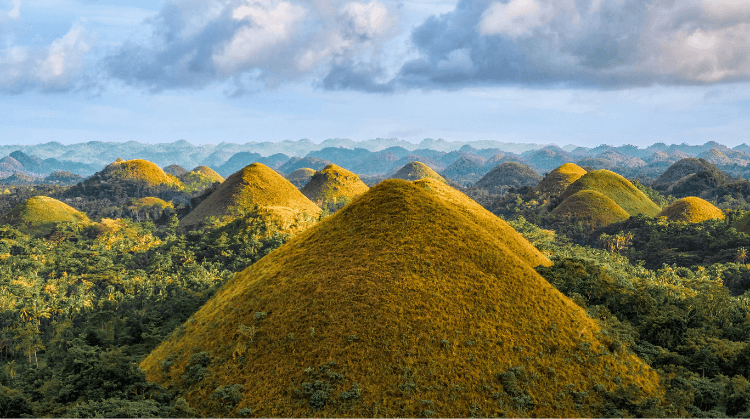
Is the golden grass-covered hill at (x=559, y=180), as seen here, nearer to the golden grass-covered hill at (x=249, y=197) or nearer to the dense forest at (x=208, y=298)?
the dense forest at (x=208, y=298)

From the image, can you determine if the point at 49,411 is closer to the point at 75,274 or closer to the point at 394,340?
the point at 394,340

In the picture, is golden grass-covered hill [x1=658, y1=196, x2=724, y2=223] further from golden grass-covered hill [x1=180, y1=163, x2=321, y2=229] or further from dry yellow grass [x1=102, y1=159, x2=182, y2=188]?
dry yellow grass [x1=102, y1=159, x2=182, y2=188]

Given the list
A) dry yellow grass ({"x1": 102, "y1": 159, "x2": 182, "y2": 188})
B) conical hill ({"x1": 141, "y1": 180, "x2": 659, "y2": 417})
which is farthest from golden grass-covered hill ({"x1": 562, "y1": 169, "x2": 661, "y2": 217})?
dry yellow grass ({"x1": 102, "y1": 159, "x2": 182, "y2": 188})

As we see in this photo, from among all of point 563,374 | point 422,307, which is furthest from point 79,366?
point 563,374

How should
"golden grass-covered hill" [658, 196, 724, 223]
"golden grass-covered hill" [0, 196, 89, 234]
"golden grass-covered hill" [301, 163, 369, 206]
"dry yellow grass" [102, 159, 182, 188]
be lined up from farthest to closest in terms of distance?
1. "dry yellow grass" [102, 159, 182, 188]
2. "golden grass-covered hill" [301, 163, 369, 206]
3. "golden grass-covered hill" [0, 196, 89, 234]
4. "golden grass-covered hill" [658, 196, 724, 223]

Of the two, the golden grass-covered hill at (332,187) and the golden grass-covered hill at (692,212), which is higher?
the golden grass-covered hill at (332,187)

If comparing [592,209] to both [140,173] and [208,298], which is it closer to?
[208,298]

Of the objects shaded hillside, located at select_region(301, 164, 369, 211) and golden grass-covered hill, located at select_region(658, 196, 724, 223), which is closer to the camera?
golden grass-covered hill, located at select_region(658, 196, 724, 223)

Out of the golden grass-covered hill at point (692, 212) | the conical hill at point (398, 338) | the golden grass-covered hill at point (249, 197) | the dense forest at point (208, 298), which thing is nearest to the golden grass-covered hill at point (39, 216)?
the dense forest at point (208, 298)
